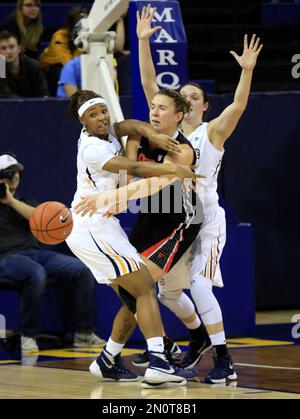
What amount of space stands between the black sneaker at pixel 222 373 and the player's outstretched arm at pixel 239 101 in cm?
144

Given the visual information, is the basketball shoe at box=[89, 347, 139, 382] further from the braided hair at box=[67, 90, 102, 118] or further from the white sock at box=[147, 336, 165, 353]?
the braided hair at box=[67, 90, 102, 118]

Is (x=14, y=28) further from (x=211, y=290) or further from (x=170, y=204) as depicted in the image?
(x=211, y=290)

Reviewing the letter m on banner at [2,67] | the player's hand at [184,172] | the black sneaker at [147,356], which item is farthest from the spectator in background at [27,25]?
the player's hand at [184,172]

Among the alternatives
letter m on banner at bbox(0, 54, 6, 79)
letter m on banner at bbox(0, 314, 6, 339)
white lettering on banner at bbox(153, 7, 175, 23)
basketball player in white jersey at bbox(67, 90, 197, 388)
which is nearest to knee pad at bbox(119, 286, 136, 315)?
basketball player in white jersey at bbox(67, 90, 197, 388)

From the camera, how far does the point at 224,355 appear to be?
7430 millimetres

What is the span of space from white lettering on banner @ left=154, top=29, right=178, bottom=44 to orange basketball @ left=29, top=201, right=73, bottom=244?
265 cm

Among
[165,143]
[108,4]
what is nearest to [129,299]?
[165,143]

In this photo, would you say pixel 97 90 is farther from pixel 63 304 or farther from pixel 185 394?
pixel 185 394

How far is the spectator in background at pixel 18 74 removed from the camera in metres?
11.2

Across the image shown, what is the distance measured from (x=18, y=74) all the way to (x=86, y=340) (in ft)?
10.6

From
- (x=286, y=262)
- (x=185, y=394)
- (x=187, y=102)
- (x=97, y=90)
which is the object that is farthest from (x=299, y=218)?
(x=185, y=394)

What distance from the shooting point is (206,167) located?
25.6 ft
